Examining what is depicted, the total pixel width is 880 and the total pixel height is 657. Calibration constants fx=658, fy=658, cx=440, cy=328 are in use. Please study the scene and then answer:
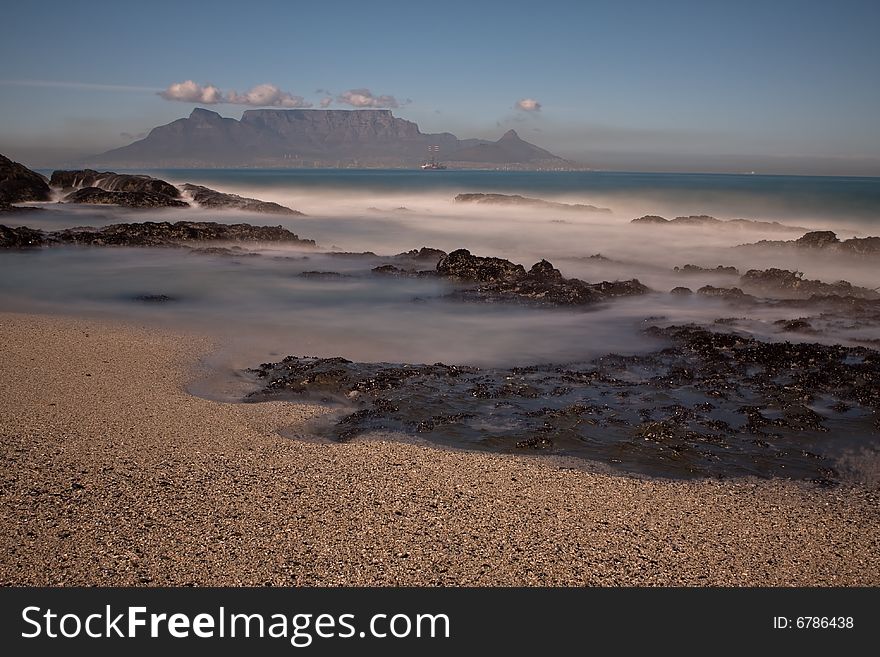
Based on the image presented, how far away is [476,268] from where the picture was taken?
12.6 m

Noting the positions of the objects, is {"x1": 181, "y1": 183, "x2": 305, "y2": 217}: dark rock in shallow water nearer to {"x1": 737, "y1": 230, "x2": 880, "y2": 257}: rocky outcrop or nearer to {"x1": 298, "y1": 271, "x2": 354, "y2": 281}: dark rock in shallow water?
{"x1": 298, "y1": 271, "x2": 354, "y2": 281}: dark rock in shallow water

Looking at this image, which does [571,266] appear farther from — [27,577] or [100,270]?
[27,577]

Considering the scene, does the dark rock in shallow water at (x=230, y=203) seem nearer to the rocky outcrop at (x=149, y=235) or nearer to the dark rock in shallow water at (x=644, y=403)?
the rocky outcrop at (x=149, y=235)

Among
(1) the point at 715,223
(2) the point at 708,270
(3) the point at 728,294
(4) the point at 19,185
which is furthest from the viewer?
(4) the point at 19,185

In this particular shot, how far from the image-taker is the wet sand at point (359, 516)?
3.11 metres

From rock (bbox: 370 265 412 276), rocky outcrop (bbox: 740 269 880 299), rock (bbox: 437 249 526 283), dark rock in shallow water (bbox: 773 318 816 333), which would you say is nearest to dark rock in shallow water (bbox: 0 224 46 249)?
rock (bbox: 370 265 412 276)

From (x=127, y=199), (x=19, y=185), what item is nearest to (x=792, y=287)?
(x=127, y=199)

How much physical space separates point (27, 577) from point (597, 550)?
2670mm

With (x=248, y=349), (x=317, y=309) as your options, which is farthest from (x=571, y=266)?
(x=248, y=349)

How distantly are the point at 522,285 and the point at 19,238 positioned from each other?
12.6 meters

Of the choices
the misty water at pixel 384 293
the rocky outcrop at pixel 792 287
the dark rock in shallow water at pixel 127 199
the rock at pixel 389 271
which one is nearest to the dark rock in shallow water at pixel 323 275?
the misty water at pixel 384 293

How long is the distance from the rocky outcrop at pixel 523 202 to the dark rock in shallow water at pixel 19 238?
24.2m

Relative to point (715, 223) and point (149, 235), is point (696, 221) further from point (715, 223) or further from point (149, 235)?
point (149, 235)

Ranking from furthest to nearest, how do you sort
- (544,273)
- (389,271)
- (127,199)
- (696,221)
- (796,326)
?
(127,199) < (696,221) < (389,271) < (544,273) < (796,326)
